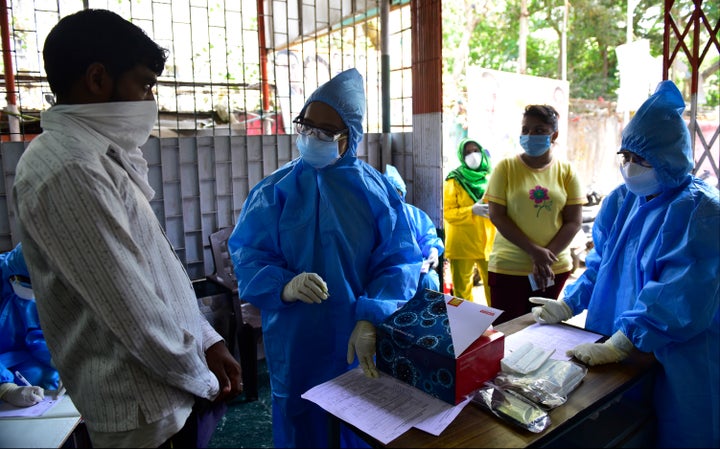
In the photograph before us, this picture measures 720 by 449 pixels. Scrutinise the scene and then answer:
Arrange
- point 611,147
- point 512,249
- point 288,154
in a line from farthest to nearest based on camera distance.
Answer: point 611,147
point 288,154
point 512,249

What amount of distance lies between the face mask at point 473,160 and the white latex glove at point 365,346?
3.09 metres

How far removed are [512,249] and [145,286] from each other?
231 cm

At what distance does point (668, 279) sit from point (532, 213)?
134 cm

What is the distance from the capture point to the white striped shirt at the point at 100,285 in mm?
1009

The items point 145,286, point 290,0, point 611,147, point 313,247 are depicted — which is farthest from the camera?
point 611,147

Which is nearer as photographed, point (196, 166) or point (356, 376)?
point (356, 376)

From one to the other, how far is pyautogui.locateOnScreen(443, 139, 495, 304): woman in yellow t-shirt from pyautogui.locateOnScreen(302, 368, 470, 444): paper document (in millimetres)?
2882

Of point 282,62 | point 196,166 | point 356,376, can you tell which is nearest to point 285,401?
point 356,376

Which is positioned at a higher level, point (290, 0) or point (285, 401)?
point (290, 0)

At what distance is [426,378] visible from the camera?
1.47m

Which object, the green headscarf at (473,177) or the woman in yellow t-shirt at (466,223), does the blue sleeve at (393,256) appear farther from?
the green headscarf at (473,177)

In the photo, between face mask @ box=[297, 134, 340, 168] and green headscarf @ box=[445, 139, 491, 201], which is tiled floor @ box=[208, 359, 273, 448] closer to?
face mask @ box=[297, 134, 340, 168]

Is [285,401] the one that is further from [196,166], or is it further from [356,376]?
[196,166]

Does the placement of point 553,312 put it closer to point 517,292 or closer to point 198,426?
point 517,292
